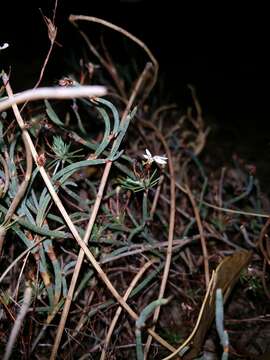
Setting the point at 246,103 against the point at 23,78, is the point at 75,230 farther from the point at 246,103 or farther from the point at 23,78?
the point at 246,103

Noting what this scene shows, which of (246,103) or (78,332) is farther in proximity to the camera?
(246,103)

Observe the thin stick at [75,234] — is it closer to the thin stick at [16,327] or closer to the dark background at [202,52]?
the thin stick at [16,327]

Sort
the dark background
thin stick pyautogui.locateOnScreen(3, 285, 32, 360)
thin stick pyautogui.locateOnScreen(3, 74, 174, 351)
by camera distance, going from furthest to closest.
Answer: the dark background < thin stick pyautogui.locateOnScreen(3, 74, 174, 351) < thin stick pyautogui.locateOnScreen(3, 285, 32, 360)

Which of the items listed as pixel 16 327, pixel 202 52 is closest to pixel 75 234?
pixel 16 327

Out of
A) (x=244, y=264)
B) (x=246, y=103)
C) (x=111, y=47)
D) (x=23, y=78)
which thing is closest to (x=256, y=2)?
(x=246, y=103)

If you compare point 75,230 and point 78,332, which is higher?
point 75,230

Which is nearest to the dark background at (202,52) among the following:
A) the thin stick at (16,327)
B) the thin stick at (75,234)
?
the thin stick at (75,234)

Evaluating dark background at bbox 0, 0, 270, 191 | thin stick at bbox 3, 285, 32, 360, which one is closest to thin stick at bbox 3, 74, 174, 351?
thin stick at bbox 3, 285, 32, 360

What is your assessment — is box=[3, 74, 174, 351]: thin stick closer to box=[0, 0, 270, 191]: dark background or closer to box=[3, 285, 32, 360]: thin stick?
box=[3, 285, 32, 360]: thin stick
